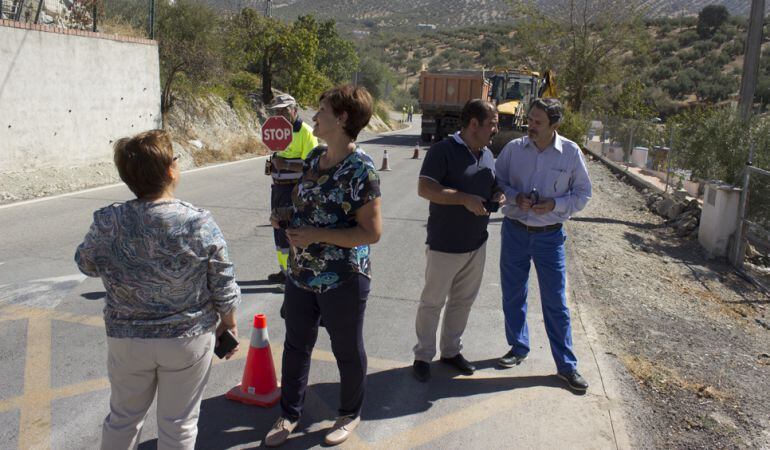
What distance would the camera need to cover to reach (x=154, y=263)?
99.7 inches

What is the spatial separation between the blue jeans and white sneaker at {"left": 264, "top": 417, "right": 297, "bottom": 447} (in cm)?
183

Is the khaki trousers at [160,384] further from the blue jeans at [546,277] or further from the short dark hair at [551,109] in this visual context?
the short dark hair at [551,109]

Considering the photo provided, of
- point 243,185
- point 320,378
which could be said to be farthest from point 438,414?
point 243,185

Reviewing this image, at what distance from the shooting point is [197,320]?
2656mm

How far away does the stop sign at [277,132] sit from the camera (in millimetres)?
5789

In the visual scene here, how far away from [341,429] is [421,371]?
3.12ft

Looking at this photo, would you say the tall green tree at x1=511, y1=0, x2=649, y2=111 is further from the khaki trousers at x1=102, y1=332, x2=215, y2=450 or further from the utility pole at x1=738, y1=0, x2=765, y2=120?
the khaki trousers at x1=102, y1=332, x2=215, y2=450

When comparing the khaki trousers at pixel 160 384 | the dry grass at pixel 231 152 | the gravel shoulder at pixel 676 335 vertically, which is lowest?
the gravel shoulder at pixel 676 335

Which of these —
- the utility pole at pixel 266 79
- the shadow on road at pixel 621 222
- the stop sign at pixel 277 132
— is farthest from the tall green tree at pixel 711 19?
the stop sign at pixel 277 132

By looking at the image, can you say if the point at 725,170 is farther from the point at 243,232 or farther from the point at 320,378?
the point at 320,378

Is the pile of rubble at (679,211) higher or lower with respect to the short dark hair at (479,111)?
lower

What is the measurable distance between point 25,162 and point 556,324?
35.9 ft

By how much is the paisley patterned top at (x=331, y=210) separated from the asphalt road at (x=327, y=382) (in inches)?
38.6

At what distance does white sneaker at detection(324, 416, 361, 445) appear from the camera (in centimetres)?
349
